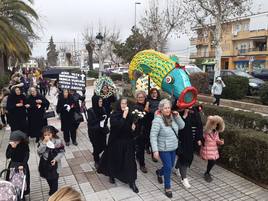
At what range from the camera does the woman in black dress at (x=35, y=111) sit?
7383 mm

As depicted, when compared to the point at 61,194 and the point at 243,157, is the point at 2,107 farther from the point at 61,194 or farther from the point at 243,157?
the point at 61,194

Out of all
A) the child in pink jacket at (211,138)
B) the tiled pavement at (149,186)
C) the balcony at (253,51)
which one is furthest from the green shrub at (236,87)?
the balcony at (253,51)

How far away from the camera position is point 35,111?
7.54m

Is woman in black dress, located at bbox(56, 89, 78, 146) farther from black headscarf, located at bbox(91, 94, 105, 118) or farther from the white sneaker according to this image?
the white sneaker

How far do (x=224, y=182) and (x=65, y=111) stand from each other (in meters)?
4.23

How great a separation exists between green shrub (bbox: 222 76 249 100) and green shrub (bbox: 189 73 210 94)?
162cm

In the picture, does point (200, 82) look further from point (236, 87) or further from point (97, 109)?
point (97, 109)

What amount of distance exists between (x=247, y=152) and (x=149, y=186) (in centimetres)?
187

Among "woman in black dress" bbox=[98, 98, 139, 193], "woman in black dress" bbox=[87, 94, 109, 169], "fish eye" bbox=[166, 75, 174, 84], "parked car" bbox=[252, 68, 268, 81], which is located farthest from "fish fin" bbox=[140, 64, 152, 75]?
"parked car" bbox=[252, 68, 268, 81]

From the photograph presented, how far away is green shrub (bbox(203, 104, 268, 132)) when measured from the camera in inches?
239

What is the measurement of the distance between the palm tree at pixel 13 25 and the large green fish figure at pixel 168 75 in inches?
379

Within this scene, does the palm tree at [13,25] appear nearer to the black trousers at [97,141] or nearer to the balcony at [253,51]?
the black trousers at [97,141]

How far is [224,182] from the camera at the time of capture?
200 inches

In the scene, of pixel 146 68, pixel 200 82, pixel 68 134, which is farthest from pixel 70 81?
pixel 200 82
